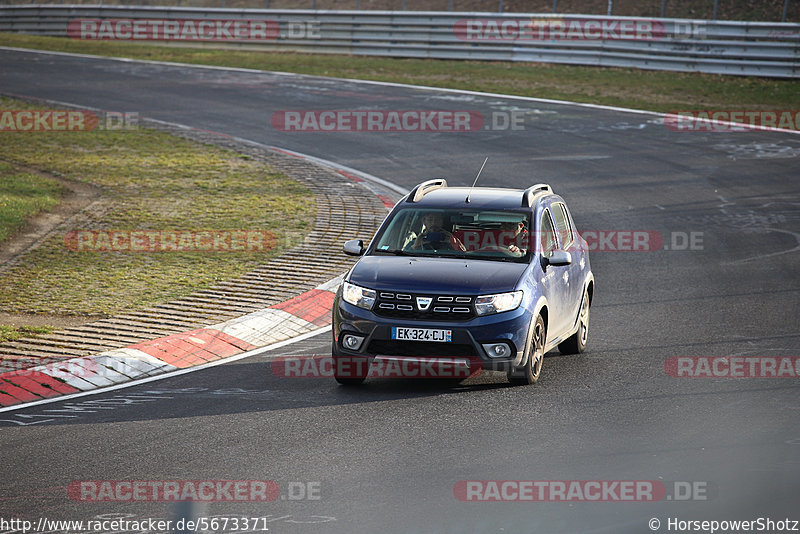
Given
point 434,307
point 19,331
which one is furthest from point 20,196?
point 434,307

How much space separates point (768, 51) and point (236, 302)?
885 inches

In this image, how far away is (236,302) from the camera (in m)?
12.2

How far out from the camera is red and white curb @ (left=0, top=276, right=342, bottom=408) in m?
9.41

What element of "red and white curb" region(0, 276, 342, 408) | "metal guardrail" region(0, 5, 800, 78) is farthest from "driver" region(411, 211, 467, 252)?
"metal guardrail" region(0, 5, 800, 78)

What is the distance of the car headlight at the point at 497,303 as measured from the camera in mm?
9093

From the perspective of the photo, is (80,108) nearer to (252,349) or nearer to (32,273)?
(32,273)

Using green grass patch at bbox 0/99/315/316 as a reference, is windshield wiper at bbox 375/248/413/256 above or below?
above

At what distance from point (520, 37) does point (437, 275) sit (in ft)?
86.2

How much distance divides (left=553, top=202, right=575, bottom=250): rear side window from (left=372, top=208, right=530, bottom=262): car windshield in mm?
764

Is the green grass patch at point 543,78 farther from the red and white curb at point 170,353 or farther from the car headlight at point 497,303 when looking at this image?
the car headlight at point 497,303

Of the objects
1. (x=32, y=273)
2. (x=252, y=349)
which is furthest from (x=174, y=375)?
(x=32, y=273)

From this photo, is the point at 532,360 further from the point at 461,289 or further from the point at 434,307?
the point at 434,307

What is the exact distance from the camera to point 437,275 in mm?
9289

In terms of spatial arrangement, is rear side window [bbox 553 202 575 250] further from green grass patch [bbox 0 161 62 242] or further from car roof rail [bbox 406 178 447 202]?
green grass patch [bbox 0 161 62 242]
